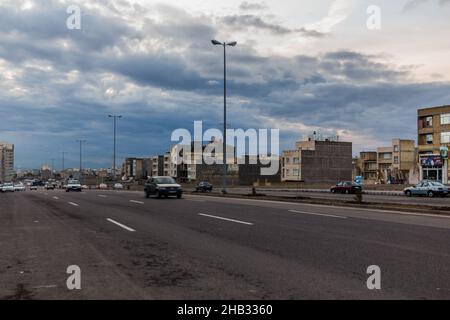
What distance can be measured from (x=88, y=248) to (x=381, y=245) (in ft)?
20.7

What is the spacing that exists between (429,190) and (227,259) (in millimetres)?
37630

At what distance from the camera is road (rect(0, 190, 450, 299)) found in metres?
6.62

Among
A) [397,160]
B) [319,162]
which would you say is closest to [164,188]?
[319,162]

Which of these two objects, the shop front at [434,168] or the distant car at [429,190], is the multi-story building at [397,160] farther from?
the distant car at [429,190]

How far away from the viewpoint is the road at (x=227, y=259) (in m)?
6.62

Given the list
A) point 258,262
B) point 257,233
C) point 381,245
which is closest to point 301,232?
point 257,233

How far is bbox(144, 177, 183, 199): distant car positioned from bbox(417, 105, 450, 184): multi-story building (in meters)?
55.7

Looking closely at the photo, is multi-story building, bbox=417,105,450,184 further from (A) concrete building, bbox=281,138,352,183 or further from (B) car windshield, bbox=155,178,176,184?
(B) car windshield, bbox=155,178,176,184

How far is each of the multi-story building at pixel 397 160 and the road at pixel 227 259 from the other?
85.2 m

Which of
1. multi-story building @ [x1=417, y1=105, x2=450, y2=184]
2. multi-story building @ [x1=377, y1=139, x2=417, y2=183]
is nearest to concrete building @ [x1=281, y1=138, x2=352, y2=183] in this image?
multi-story building @ [x1=377, y1=139, x2=417, y2=183]

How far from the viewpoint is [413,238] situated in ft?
38.0

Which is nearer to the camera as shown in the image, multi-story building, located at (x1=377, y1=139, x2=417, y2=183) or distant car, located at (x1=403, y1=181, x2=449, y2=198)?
distant car, located at (x1=403, y1=181, x2=449, y2=198)

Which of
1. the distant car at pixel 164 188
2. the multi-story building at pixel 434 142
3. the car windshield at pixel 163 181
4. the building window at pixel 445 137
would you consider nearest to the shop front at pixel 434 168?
the multi-story building at pixel 434 142
